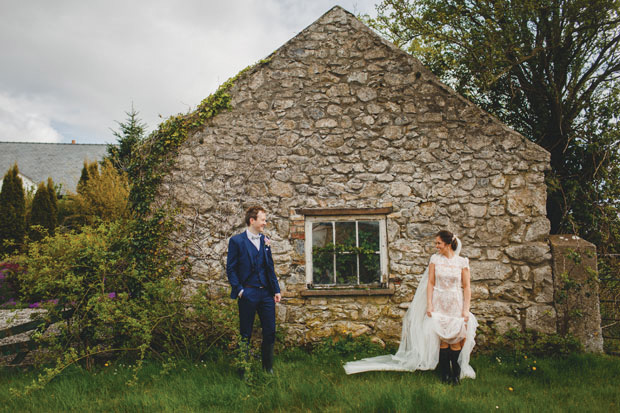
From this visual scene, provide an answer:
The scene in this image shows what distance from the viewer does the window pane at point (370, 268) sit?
5.50 m

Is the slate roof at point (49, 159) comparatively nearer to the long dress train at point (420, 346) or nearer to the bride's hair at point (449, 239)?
the long dress train at point (420, 346)

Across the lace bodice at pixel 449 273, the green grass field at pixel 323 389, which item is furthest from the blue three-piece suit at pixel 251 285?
the lace bodice at pixel 449 273

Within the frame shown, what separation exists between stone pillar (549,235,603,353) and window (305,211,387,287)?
8.07ft

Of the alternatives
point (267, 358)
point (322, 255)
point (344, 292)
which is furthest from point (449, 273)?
point (267, 358)

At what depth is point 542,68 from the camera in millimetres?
7109

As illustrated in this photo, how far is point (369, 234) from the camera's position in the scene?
5578mm

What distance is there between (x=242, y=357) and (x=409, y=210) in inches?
122

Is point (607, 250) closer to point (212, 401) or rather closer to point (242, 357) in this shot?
point (242, 357)

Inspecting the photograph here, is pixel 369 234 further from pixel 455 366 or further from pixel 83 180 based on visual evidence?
pixel 83 180

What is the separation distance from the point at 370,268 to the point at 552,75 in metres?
5.53

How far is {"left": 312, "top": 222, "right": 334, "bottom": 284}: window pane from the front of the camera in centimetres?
554

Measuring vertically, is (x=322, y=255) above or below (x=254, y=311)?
above

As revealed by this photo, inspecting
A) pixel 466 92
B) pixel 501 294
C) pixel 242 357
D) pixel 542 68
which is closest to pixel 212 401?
pixel 242 357

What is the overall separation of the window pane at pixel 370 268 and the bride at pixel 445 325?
1.30 metres
